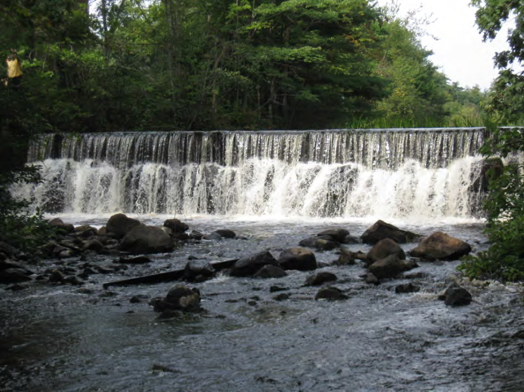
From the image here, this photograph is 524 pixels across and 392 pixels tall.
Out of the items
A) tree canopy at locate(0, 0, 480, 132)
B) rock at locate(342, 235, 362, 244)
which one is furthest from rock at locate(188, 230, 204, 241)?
tree canopy at locate(0, 0, 480, 132)

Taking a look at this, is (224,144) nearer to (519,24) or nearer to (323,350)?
(519,24)

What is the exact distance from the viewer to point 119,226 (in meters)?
13.5

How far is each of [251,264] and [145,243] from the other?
289 cm

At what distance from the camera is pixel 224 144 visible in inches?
778

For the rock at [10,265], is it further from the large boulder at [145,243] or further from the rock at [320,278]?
the rock at [320,278]

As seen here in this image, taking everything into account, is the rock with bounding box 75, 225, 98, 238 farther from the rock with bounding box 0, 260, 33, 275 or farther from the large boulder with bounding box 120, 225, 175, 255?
the rock with bounding box 0, 260, 33, 275

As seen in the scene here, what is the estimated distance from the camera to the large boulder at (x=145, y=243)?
11.8 metres

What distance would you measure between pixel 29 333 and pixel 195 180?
507 inches

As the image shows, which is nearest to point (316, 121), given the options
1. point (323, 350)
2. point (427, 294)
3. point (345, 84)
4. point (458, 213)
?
point (345, 84)

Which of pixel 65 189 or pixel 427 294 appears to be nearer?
pixel 427 294

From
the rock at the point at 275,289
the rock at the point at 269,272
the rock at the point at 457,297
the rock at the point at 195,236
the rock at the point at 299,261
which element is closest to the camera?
the rock at the point at 457,297

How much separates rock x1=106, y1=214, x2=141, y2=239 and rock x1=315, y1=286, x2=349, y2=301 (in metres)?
Answer: 6.14

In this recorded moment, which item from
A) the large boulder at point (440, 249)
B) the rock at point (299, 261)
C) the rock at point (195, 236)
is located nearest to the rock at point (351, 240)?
the large boulder at point (440, 249)

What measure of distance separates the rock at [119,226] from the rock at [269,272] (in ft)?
15.1
